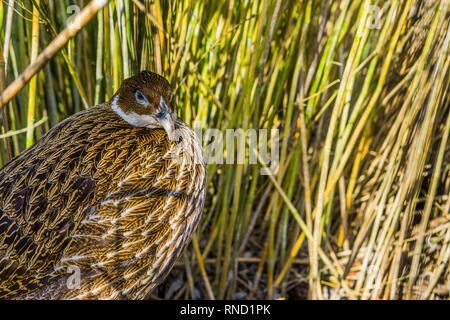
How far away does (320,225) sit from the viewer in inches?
51.4

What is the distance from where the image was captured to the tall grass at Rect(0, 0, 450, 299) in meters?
1.18

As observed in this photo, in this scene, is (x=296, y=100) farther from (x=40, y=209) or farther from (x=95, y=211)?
(x=40, y=209)

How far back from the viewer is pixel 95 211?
1.06 meters

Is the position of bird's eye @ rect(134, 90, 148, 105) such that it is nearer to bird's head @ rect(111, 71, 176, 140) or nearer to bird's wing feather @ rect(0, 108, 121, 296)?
bird's head @ rect(111, 71, 176, 140)

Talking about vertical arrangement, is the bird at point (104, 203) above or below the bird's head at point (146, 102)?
below

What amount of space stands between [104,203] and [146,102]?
301mm

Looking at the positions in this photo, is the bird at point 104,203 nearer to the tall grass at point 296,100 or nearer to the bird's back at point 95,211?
the bird's back at point 95,211

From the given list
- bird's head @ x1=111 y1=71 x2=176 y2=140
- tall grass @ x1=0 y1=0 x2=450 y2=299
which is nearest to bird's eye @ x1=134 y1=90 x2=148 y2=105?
bird's head @ x1=111 y1=71 x2=176 y2=140

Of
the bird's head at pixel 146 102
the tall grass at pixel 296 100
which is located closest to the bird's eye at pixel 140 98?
the bird's head at pixel 146 102

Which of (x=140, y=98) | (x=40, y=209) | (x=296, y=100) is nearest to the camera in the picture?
(x=40, y=209)

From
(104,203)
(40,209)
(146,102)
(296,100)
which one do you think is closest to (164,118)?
(146,102)

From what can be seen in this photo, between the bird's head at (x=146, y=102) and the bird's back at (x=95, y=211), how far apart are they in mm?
32

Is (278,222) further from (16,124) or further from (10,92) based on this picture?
(10,92)

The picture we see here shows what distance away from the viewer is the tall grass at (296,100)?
1.18 metres
